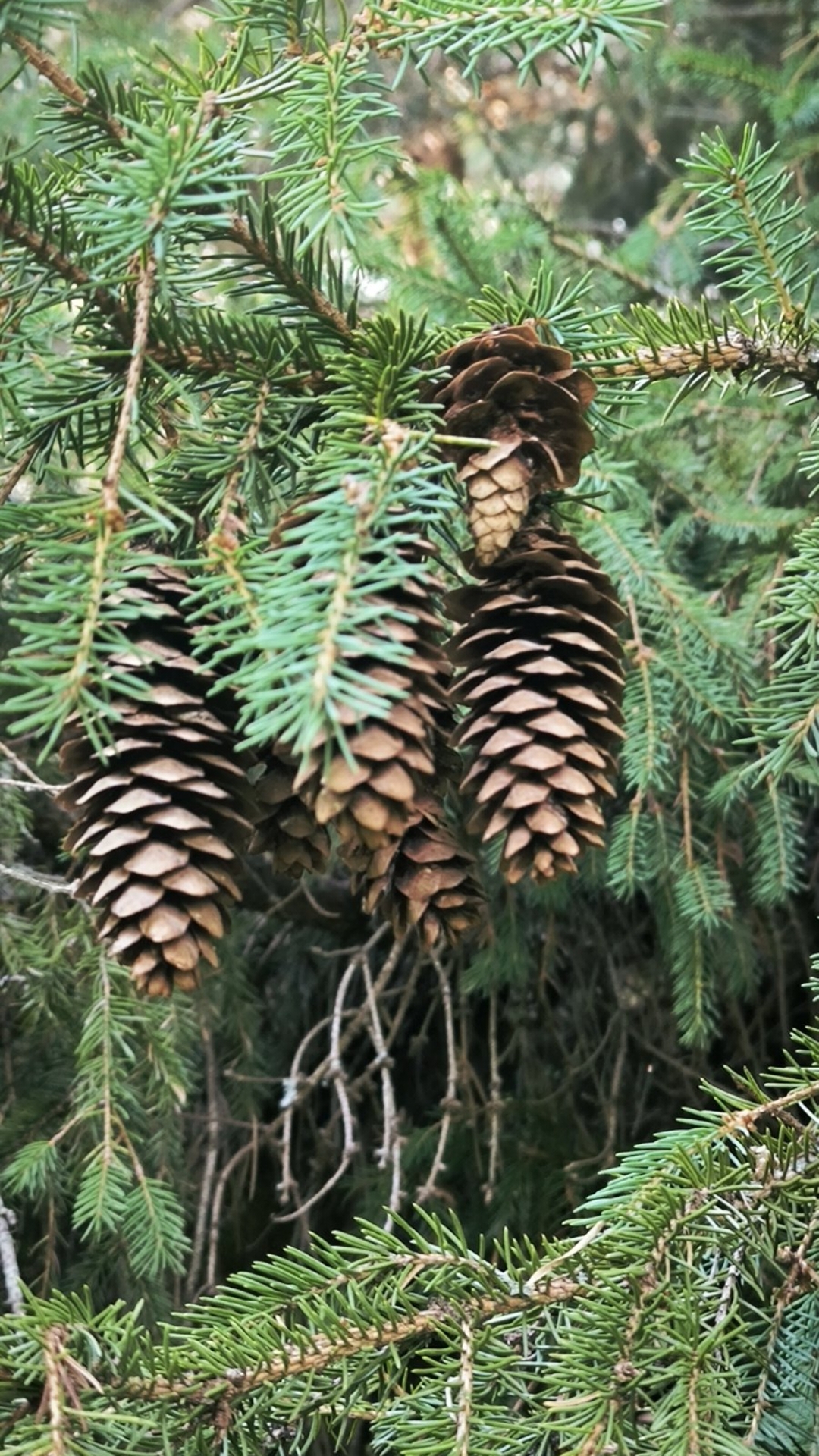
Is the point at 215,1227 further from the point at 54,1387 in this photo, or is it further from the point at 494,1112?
the point at 54,1387

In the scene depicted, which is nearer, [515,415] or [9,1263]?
[515,415]

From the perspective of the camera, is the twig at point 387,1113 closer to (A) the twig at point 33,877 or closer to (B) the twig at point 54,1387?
(A) the twig at point 33,877

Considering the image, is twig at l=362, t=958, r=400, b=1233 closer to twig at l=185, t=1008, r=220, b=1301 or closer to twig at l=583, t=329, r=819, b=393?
twig at l=185, t=1008, r=220, b=1301

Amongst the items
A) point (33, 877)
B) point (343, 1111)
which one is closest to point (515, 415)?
point (33, 877)

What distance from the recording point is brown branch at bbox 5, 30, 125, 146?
443 millimetres

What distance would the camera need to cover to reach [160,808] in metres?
0.44

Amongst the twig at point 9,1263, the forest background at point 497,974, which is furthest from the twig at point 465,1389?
the twig at point 9,1263

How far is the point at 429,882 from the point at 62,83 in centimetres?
36

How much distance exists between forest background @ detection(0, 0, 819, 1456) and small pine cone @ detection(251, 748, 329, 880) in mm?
93

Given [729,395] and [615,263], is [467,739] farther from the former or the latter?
[615,263]

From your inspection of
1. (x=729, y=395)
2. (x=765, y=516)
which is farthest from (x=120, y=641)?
(x=729, y=395)

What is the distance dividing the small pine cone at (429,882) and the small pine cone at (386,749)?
47 millimetres

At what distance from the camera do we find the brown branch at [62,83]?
1.45 feet

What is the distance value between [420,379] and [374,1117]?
32.7 inches
